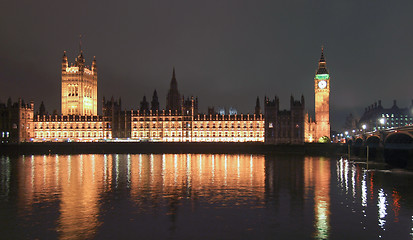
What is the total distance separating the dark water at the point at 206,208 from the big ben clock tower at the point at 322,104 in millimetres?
109247

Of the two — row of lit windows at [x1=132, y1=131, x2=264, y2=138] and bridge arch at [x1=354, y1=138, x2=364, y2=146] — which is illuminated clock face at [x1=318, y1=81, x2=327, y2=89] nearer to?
row of lit windows at [x1=132, y1=131, x2=264, y2=138]

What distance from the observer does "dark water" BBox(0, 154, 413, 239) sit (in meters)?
26.0

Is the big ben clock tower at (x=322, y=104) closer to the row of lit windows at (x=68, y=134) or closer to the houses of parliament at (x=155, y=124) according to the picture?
the houses of parliament at (x=155, y=124)

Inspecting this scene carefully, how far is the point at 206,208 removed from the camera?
109ft

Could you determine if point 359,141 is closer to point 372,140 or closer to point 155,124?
point 372,140

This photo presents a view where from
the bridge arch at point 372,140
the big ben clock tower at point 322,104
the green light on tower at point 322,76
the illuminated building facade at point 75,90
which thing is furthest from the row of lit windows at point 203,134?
the bridge arch at point 372,140

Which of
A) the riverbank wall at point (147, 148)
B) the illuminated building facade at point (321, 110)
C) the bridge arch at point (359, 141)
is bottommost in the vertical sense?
the riverbank wall at point (147, 148)

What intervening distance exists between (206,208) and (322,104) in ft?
440

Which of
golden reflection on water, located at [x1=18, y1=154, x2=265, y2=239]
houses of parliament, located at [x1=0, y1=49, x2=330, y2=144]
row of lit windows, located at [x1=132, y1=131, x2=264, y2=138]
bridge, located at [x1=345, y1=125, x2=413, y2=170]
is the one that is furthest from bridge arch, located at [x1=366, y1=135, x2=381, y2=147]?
row of lit windows, located at [x1=132, y1=131, x2=264, y2=138]

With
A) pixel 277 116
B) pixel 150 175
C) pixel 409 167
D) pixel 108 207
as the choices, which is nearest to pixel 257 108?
pixel 277 116

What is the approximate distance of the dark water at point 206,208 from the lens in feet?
85.4

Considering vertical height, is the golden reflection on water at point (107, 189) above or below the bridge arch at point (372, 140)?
below

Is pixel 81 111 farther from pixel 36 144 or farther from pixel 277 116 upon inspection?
pixel 277 116

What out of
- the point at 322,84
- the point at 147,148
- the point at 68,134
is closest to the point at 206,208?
the point at 147,148
